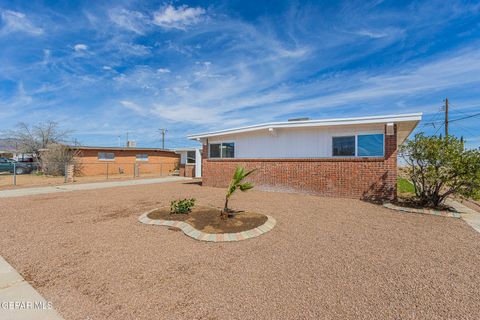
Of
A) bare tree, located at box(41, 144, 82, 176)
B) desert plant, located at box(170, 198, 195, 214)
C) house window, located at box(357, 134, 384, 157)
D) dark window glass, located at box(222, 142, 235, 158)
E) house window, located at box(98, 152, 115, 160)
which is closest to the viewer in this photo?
desert plant, located at box(170, 198, 195, 214)

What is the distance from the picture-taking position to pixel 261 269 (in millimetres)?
2984

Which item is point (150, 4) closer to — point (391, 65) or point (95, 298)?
point (95, 298)

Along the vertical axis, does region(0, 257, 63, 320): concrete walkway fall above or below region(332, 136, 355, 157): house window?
below

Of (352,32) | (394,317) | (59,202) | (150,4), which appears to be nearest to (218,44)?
(150,4)

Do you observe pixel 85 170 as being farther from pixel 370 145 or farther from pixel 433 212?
pixel 433 212

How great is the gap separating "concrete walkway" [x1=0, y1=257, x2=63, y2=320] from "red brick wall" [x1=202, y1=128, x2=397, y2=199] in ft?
26.4

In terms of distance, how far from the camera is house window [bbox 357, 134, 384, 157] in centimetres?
764

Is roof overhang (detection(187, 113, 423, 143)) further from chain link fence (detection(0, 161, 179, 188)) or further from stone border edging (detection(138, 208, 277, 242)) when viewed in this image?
chain link fence (detection(0, 161, 179, 188))

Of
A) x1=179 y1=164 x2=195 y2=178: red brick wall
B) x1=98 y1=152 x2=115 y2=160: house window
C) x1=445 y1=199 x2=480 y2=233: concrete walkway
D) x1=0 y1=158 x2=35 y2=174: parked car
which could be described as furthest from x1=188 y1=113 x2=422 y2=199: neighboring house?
x1=0 y1=158 x2=35 y2=174: parked car

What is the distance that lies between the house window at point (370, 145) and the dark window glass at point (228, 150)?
19.5 feet

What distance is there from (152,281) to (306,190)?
23.6 ft

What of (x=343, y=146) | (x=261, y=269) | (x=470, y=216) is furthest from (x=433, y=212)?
(x=261, y=269)

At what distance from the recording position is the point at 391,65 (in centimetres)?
1164

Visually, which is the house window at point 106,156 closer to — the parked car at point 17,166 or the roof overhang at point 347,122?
the parked car at point 17,166
